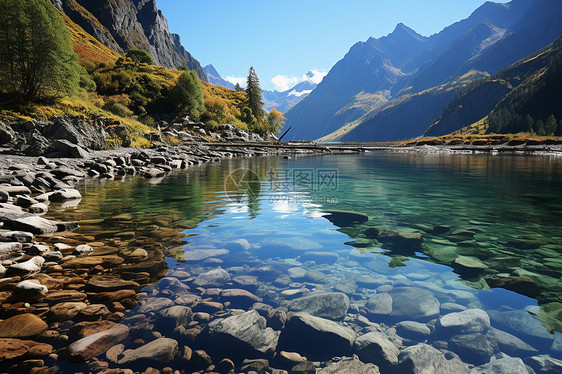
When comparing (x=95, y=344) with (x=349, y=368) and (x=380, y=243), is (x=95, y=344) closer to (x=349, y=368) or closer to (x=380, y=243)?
(x=349, y=368)

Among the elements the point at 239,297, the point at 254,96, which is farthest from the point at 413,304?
the point at 254,96

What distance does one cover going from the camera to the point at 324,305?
13.9 feet

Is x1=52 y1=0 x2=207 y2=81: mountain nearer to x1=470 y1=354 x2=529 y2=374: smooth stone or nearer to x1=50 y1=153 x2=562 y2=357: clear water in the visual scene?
x1=50 y1=153 x2=562 y2=357: clear water

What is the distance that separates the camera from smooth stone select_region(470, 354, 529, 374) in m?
3.03

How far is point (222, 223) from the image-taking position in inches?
355

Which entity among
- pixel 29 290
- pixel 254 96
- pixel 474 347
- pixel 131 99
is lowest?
pixel 474 347

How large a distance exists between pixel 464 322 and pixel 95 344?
4703 millimetres

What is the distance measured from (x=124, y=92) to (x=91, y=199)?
5852 centimetres

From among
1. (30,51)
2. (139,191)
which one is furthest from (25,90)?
(139,191)

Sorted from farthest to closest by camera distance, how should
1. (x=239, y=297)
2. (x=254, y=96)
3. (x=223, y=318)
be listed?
(x=254, y=96)
(x=239, y=297)
(x=223, y=318)

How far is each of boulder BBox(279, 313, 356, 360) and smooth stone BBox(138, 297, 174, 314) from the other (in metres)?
1.85

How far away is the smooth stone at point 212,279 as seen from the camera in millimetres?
4891

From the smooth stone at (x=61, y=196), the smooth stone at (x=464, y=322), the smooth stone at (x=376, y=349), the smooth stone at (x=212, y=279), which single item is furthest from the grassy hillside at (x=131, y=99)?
the smooth stone at (x=464, y=322)

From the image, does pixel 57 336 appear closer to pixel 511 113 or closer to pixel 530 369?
pixel 530 369
